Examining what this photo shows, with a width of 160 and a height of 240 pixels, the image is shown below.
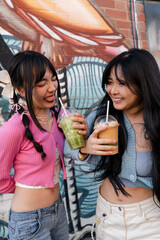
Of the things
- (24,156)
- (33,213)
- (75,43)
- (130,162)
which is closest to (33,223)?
(33,213)

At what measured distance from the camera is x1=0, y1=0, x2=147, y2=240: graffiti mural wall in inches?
84.8

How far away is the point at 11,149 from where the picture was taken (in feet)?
3.85

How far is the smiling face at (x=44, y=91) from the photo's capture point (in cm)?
127

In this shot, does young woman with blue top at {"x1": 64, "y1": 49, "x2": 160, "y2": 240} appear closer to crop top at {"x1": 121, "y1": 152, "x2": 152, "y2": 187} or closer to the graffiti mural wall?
crop top at {"x1": 121, "y1": 152, "x2": 152, "y2": 187}

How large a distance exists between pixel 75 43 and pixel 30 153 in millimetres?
1649

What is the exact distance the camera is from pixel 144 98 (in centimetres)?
131

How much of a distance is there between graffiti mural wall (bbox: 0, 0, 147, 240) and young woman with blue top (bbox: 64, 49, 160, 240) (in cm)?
110

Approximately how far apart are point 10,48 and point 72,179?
1670mm

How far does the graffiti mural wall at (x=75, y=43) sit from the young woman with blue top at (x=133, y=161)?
3.61ft

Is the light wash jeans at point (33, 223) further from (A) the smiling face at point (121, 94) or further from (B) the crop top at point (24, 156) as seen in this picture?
(A) the smiling face at point (121, 94)

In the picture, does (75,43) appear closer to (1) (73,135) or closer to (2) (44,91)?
(2) (44,91)

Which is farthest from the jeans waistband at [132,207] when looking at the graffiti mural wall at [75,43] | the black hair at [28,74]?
the graffiti mural wall at [75,43]

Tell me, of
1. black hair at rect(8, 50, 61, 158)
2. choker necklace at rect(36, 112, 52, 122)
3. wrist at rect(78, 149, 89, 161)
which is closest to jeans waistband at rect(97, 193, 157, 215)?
wrist at rect(78, 149, 89, 161)

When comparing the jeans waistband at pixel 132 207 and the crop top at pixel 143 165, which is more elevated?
the crop top at pixel 143 165
